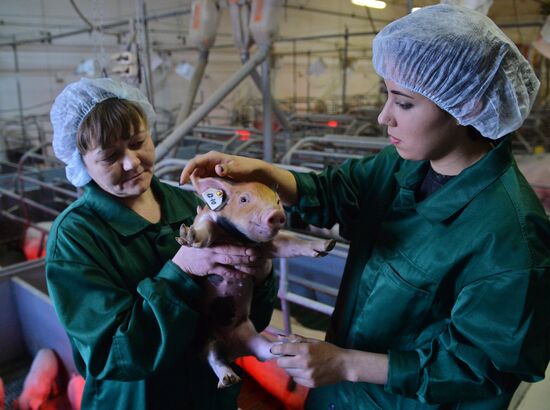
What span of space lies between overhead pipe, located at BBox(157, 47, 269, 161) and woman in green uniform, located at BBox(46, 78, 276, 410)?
5.56 ft

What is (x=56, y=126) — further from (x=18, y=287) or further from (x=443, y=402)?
(x=18, y=287)

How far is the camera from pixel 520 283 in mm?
794

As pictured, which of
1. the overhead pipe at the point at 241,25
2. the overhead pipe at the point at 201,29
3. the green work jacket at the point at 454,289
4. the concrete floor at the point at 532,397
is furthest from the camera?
the overhead pipe at the point at 201,29

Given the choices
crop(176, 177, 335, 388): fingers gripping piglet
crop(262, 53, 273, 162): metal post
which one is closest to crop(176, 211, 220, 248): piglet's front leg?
crop(176, 177, 335, 388): fingers gripping piglet

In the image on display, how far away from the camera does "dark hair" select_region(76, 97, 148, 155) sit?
1042mm

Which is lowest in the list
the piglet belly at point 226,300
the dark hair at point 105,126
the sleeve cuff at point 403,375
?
the sleeve cuff at point 403,375

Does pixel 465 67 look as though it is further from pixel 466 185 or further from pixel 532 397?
pixel 532 397

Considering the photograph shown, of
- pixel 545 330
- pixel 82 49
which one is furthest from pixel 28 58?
pixel 545 330

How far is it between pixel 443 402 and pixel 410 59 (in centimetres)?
70

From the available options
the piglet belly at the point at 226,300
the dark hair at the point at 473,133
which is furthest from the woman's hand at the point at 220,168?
the dark hair at the point at 473,133

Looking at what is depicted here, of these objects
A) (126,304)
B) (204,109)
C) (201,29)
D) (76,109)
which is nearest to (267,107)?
(204,109)

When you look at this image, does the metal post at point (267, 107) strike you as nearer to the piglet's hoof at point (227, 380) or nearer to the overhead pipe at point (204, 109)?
the overhead pipe at point (204, 109)

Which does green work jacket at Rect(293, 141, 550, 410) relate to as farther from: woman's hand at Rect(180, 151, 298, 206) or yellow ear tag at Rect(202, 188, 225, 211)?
yellow ear tag at Rect(202, 188, 225, 211)

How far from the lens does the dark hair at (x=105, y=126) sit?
104 centimetres
